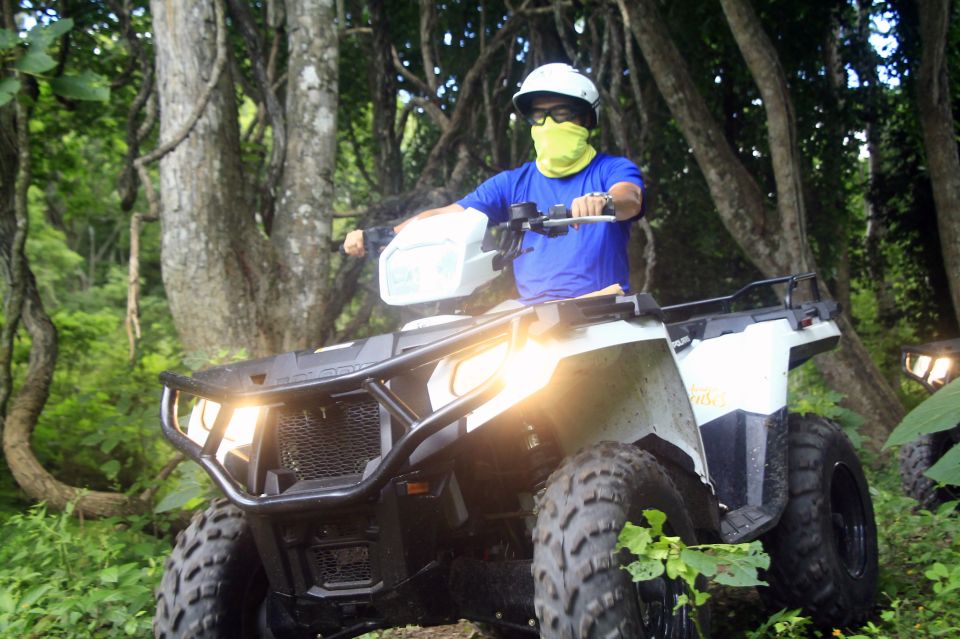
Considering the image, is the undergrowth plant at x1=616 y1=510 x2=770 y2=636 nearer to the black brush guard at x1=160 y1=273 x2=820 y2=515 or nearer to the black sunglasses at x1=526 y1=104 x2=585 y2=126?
the black brush guard at x1=160 y1=273 x2=820 y2=515

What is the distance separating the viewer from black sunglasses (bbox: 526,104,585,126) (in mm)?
3797

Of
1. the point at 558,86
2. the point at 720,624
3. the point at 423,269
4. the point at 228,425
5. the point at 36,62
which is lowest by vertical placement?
the point at 720,624

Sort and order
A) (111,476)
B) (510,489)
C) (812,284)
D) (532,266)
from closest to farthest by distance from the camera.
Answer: (510,489) < (532,266) < (812,284) < (111,476)

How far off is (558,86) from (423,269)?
3.56ft

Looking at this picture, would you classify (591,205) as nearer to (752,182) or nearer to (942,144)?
(752,182)

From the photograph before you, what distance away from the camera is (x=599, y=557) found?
8.05 feet

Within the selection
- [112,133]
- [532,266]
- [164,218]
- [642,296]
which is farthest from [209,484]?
[112,133]

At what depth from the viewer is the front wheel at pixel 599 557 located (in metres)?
2.42

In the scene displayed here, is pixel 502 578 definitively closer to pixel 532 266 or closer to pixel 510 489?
pixel 510 489

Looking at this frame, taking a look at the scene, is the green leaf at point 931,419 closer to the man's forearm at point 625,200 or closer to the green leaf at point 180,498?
the man's forearm at point 625,200

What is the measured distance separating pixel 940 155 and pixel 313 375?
7.75 metres

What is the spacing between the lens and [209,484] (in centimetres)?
470

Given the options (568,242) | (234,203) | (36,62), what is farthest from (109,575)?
(234,203)

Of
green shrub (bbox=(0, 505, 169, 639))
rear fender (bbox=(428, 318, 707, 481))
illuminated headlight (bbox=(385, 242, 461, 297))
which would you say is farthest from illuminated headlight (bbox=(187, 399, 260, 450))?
green shrub (bbox=(0, 505, 169, 639))
